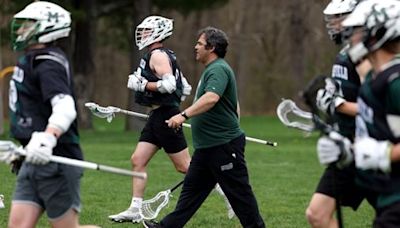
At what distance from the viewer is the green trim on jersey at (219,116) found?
8.76 meters

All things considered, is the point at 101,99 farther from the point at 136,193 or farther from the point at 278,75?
the point at 136,193

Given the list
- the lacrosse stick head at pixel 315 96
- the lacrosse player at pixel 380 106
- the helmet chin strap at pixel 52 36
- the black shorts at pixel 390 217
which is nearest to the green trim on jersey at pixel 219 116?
the lacrosse stick head at pixel 315 96

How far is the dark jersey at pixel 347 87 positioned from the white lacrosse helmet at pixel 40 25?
2.06m

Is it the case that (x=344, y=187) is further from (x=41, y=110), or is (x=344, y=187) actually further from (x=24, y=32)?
(x=24, y=32)

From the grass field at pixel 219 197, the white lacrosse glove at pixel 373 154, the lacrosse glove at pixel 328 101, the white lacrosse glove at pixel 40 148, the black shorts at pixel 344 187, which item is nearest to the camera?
the white lacrosse glove at pixel 373 154

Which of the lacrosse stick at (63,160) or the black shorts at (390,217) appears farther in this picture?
the lacrosse stick at (63,160)

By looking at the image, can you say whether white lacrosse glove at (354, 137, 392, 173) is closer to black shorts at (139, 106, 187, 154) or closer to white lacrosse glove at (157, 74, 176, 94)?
white lacrosse glove at (157, 74, 176, 94)

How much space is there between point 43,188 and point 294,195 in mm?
7063

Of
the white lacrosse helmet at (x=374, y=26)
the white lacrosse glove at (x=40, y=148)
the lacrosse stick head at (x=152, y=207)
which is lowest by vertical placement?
the lacrosse stick head at (x=152, y=207)

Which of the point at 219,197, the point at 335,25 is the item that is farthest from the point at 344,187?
the point at 219,197

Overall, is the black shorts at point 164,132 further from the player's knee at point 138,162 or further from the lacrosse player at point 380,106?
the lacrosse player at point 380,106

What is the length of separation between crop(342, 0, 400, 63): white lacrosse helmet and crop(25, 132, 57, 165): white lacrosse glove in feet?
6.23

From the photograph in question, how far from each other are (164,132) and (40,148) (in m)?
4.32

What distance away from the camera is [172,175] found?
15.8m
